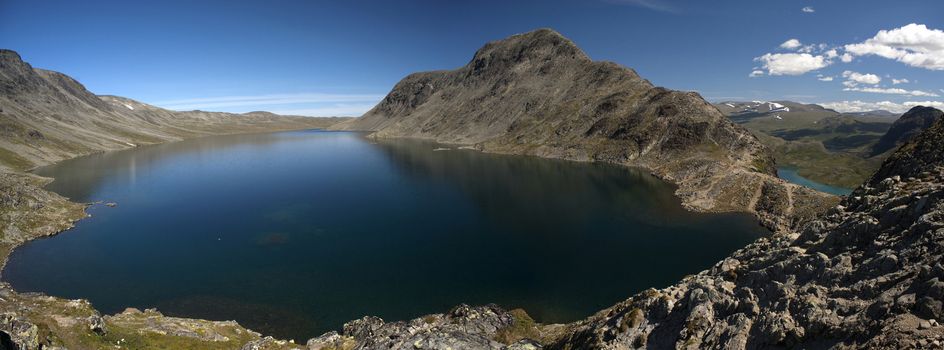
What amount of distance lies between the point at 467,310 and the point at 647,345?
22636 mm

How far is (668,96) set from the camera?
610ft

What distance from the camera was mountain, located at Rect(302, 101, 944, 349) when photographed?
57.9 feet

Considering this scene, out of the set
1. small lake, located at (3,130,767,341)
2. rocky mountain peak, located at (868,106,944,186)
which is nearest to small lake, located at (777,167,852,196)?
small lake, located at (3,130,767,341)

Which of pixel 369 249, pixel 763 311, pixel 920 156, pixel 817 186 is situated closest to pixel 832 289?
pixel 763 311

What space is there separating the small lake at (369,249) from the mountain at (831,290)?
22336 mm

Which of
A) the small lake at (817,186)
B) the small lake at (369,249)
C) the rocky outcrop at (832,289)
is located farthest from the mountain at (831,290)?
the small lake at (817,186)

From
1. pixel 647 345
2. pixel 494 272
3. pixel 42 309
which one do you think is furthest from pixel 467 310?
pixel 42 309

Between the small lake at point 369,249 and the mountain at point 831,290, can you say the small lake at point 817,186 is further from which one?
the mountain at point 831,290

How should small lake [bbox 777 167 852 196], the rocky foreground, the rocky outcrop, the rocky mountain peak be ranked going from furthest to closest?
small lake [bbox 777 167 852 196], the rocky mountain peak, the rocky foreground, the rocky outcrop

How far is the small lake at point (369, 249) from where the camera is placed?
177 feet

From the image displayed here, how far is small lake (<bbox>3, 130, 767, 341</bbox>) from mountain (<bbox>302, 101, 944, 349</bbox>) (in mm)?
22336

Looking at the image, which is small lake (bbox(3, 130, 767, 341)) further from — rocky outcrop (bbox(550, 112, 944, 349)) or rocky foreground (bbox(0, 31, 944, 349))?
rocky outcrop (bbox(550, 112, 944, 349))

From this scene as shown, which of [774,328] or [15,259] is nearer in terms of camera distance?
[774,328]

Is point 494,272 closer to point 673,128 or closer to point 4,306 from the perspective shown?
point 4,306
